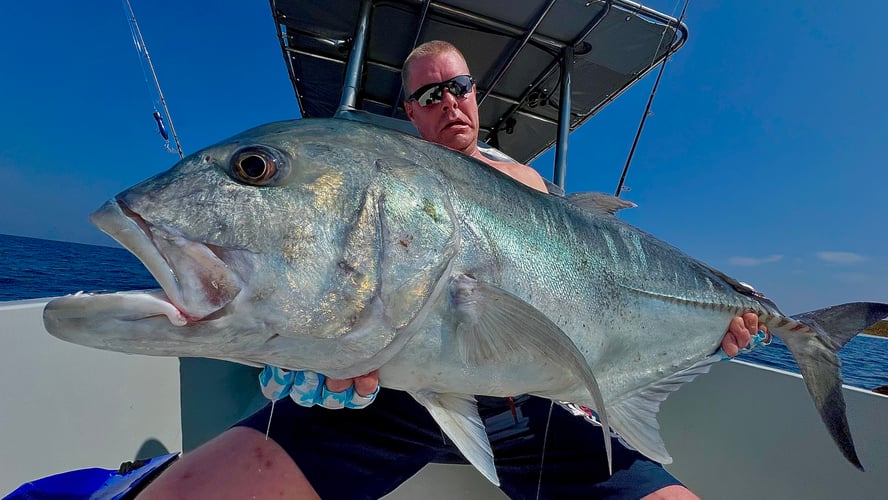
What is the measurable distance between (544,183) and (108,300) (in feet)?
8.77

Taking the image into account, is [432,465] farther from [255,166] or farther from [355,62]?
[355,62]

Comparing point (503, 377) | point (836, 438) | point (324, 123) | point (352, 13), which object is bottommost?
point (836, 438)

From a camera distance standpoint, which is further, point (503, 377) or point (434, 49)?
point (434, 49)

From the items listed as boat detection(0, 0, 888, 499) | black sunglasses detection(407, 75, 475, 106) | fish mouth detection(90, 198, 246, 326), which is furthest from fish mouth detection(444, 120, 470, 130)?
fish mouth detection(90, 198, 246, 326)

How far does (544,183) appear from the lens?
3.06 meters

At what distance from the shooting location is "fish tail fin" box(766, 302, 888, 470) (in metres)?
2.01

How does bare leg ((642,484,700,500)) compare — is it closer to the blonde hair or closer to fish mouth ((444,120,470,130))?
fish mouth ((444,120,470,130))

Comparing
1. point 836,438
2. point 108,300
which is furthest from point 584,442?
point 108,300

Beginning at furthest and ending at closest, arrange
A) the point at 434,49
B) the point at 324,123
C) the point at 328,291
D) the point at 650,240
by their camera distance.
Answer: the point at 434,49
the point at 650,240
the point at 324,123
the point at 328,291

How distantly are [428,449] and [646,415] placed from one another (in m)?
0.93

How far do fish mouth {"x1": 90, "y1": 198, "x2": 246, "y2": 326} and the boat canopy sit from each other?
11.5 feet

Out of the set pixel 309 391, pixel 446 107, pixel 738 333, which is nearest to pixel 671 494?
pixel 738 333

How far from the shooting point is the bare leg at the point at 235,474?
4.76 feet

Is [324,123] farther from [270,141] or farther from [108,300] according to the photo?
[108,300]
